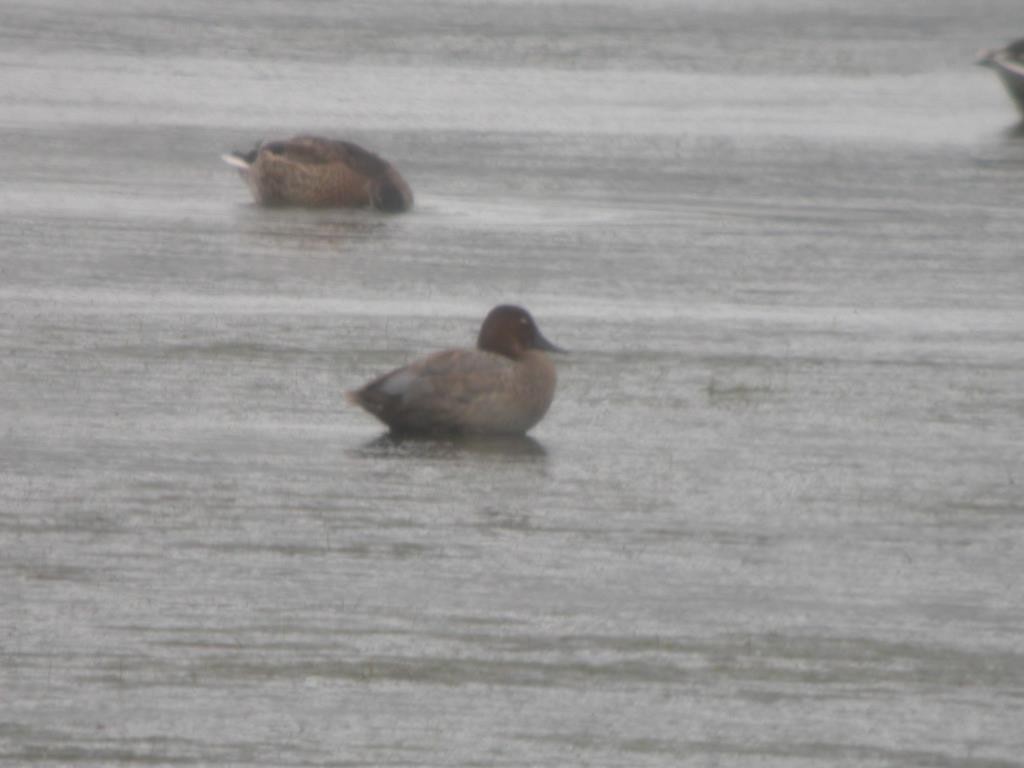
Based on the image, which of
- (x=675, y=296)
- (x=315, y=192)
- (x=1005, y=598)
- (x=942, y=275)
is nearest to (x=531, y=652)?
(x=1005, y=598)

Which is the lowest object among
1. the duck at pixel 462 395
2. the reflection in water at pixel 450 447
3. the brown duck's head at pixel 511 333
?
the reflection in water at pixel 450 447

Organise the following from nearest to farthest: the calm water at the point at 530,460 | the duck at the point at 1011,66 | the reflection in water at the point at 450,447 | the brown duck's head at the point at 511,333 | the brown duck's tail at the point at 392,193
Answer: the calm water at the point at 530,460
the reflection in water at the point at 450,447
the brown duck's head at the point at 511,333
the brown duck's tail at the point at 392,193
the duck at the point at 1011,66

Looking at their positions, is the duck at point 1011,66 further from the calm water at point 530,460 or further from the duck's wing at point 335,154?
the duck's wing at point 335,154

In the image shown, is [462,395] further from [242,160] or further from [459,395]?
[242,160]

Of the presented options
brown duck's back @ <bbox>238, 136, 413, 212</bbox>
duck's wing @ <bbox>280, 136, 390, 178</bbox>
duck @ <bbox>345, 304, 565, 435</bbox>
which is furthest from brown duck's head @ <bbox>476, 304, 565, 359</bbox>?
duck's wing @ <bbox>280, 136, 390, 178</bbox>

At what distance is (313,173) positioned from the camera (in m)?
20.0

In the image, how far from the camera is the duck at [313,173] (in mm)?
19625

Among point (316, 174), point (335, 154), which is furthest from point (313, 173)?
point (335, 154)

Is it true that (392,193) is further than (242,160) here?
No

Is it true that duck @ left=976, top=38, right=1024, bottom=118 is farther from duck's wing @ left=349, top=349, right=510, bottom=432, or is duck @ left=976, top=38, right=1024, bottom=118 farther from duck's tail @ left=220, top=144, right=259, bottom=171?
duck's wing @ left=349, top=349, right=510, bottom=432

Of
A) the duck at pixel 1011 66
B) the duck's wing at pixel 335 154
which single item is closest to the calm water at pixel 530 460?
the duck's wing at pixel 335 154

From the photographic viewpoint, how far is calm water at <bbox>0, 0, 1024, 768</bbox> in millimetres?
7605

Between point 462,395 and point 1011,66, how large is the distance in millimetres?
16855

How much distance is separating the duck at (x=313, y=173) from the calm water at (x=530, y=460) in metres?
0.25
